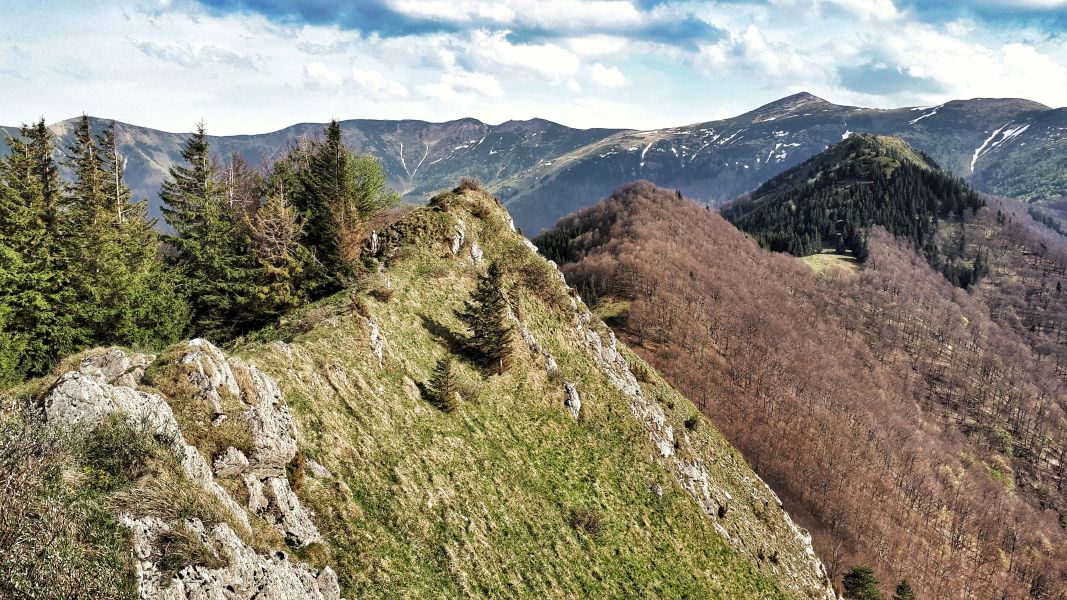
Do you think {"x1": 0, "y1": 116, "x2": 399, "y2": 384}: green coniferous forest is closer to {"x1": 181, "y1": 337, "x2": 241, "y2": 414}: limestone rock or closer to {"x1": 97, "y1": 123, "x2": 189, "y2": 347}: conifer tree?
{"x1": 97, "y1": 123, "x2": 189, "y2": 347}: conifer tree

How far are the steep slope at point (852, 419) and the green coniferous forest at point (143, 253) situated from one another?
93.8 metres

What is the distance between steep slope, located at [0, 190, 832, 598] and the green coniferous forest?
18.0ft

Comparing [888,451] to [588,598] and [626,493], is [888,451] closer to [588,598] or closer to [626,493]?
[626,493]

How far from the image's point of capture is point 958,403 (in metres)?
184

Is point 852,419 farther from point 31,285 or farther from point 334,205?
point 31,285

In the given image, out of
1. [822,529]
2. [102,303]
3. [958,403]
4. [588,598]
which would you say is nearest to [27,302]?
[102,303]

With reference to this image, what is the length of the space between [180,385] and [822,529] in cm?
11770

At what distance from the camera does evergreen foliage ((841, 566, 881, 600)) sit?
59922 millimetres

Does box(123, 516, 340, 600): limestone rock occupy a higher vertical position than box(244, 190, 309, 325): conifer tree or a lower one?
lower

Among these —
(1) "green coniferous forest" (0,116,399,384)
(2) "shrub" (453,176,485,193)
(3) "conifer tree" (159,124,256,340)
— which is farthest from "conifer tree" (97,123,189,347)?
(2) "shrub" (453,176,485,193)

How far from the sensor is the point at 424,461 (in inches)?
1088

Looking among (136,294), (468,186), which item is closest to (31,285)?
(136,294)

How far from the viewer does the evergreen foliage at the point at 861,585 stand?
59.9 meters

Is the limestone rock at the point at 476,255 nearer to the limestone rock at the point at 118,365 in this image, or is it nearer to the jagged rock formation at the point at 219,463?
the jagged rock formation at the point at 219,463
